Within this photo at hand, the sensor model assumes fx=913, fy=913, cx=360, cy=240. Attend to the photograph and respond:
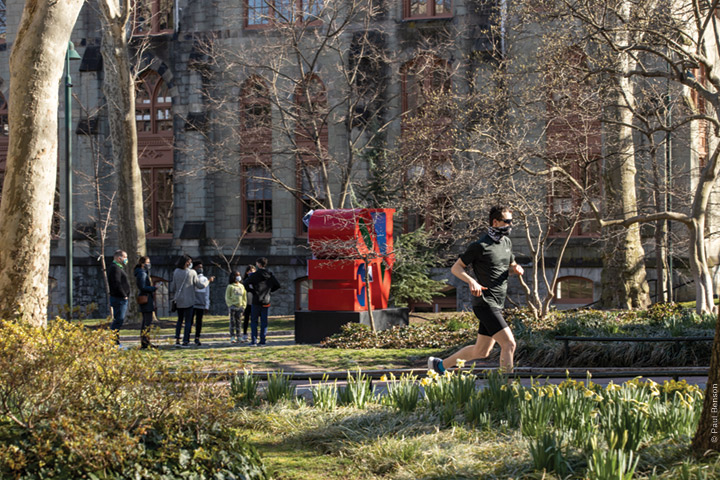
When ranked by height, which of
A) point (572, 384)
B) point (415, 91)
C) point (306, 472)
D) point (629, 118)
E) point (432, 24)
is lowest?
point (306, 472)

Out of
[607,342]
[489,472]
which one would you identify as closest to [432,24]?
[607,342]

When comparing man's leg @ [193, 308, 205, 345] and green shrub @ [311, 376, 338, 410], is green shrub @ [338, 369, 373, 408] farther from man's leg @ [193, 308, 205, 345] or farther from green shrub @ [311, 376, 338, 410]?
man's leg @ [193, 308, 205, 345]

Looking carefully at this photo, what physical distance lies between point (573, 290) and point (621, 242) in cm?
687

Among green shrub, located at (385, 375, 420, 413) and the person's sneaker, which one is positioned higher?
the person's sneaker

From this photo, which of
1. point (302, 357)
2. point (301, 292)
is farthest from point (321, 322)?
point (301, 292)

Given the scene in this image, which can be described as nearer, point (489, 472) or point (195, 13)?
point (489, 472)

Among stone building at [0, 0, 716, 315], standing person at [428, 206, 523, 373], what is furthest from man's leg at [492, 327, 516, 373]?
stone building at [0, 0, 716, 315]

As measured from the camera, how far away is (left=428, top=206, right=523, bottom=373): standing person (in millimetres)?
9164

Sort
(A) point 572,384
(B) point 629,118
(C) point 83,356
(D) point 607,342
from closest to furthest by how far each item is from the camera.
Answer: (C) point 83,356, (A) point 572,384, (D) point 607,342, (B) point 629,118

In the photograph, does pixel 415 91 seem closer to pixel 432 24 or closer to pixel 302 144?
pixel 432 24

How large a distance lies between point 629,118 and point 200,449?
63.0 feet

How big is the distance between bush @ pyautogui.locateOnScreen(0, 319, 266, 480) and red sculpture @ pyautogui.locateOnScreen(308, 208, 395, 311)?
11.5m

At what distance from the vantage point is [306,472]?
6.49 meters

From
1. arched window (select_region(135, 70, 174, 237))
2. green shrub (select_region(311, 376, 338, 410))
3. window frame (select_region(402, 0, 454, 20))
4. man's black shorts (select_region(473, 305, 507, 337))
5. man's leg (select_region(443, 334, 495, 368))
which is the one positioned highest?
window frame (select_region(402, 0, 454, 20))
